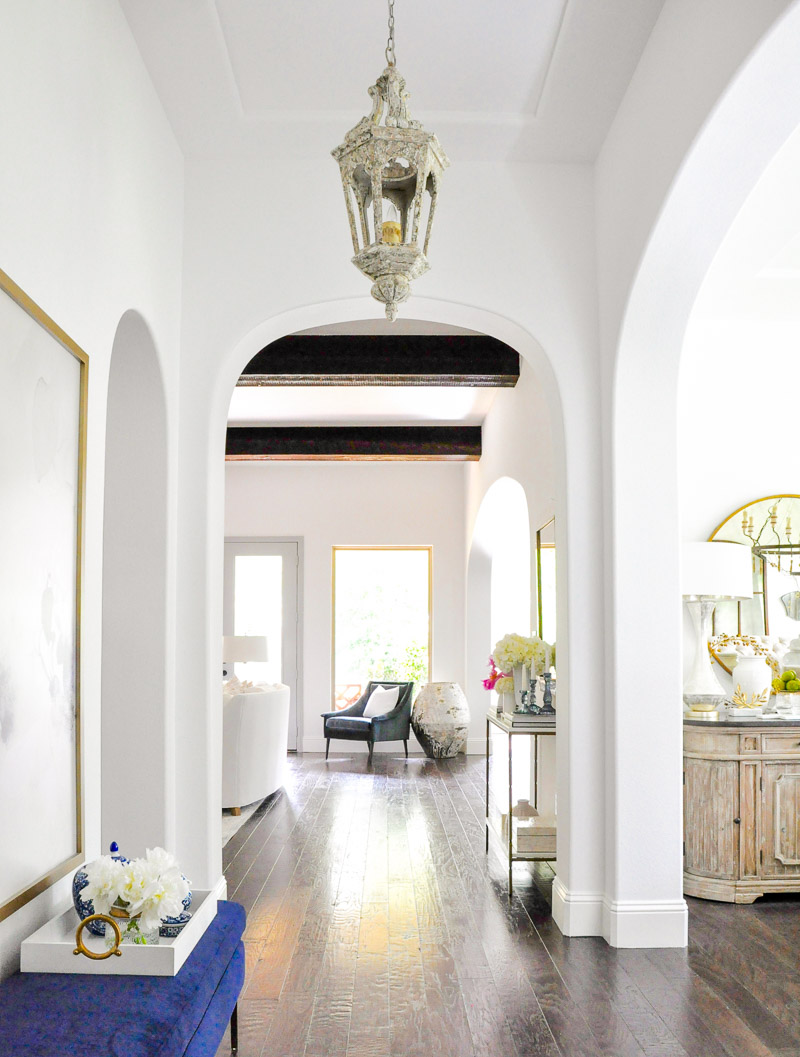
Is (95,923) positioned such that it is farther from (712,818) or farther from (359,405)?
(359,405)

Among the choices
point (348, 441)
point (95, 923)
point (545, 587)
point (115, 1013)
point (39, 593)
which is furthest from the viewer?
point (348, 441)

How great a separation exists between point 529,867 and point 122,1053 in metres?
3.61

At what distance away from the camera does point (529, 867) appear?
16.7 ft

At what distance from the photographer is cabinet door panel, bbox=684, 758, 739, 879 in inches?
175

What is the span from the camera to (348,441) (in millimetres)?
9039

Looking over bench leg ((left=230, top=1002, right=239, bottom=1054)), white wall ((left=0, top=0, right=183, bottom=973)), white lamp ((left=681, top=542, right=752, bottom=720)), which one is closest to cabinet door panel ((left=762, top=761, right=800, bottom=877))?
white lamp ((left=681, top=542, right=752, bottom=720))

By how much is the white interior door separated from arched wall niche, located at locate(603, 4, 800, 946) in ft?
22.5

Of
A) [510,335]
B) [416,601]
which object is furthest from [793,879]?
[416,601]

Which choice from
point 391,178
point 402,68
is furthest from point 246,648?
point 391,178

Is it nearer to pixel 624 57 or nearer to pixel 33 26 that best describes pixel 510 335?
pixel 624 57

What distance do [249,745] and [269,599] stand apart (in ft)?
12.5

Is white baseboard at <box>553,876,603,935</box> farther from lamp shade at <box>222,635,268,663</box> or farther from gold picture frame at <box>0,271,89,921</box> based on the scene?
lamp shade at <box>222,635,268,663</box>

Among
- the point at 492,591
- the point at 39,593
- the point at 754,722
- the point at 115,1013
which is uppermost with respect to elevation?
the point at 39,593

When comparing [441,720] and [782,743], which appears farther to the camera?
[441,720]
